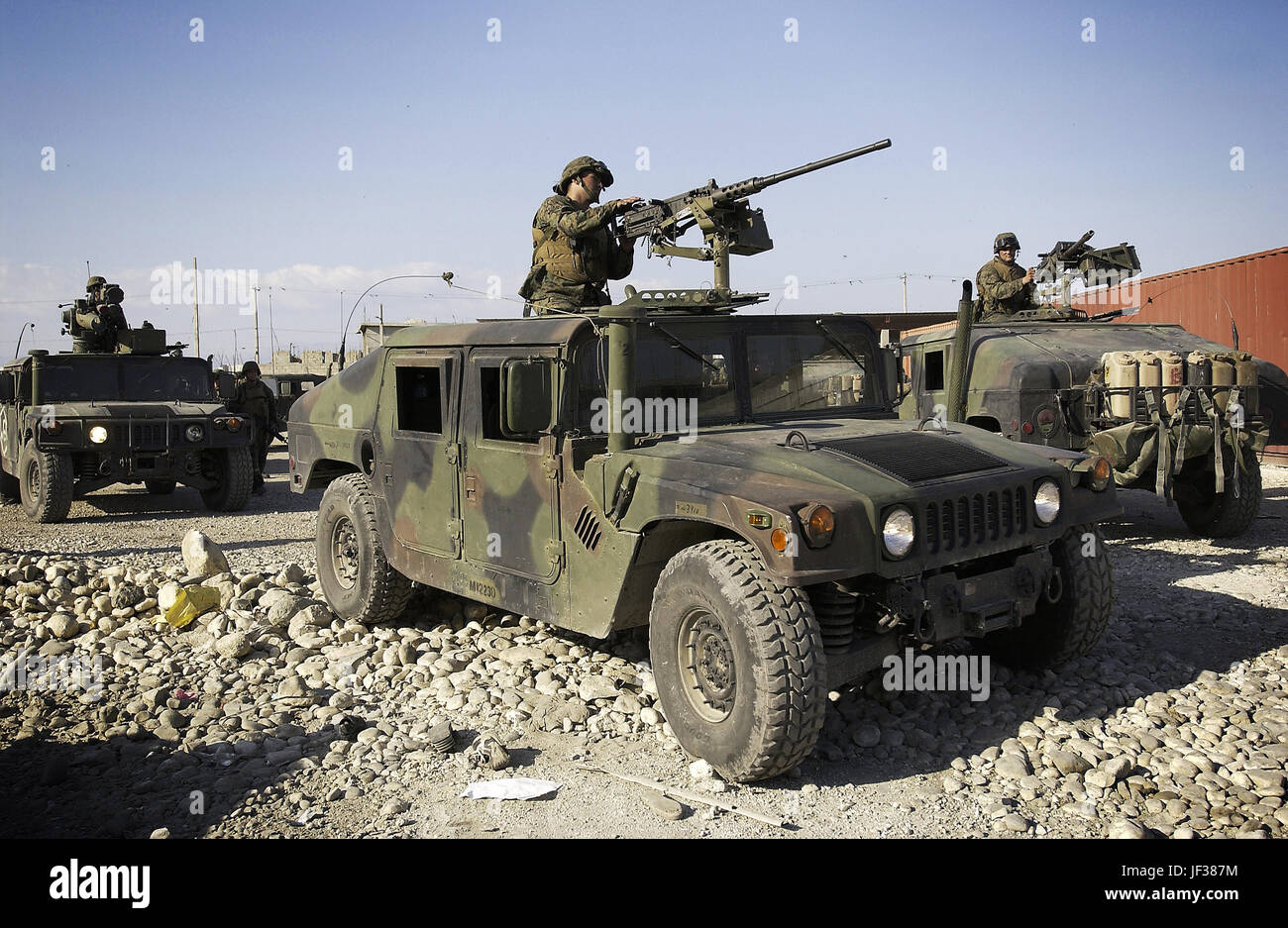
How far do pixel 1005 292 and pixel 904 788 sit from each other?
7414 millimetres

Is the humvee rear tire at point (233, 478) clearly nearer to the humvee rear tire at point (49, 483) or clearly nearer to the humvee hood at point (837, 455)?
the humvee rear tire at point (49, 483)

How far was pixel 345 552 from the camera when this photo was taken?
6352 millimetres

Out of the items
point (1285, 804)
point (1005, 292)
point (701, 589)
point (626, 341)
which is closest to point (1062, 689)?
point (1285, 804)

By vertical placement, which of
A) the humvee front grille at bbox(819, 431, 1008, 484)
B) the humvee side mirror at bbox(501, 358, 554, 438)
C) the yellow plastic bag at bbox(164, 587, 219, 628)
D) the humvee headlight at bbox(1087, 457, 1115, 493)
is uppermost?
the humvee side mirror at bbox(501, 358, 554, 438)

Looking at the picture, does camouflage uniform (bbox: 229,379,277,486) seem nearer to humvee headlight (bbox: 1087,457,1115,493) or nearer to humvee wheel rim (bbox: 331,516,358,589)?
humvee wheel rim (bbox: 331,516,358,589)

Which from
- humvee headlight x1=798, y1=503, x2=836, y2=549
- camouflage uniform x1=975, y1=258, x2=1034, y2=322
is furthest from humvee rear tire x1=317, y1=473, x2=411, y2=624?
camouflage uniform x1=975, y1=258, x2=1034, y2=322

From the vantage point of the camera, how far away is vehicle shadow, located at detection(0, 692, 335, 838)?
3.77 m

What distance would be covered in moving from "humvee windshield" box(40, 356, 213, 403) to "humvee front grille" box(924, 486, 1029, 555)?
34.1 ft

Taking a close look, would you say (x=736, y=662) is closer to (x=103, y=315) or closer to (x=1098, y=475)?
(x=1098, y=475)

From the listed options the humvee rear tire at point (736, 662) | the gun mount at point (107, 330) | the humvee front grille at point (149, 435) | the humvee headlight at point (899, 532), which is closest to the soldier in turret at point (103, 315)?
the gun mount at point (107, 330)

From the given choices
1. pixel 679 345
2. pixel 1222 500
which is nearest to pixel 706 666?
pixel 679 345

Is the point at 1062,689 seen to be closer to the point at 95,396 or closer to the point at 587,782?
the point at 587,782

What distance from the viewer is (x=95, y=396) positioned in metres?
11.6

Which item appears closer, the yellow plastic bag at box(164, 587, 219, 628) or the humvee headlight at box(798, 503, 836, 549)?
the humvee headlight at box(798, 503, 836, 549)
